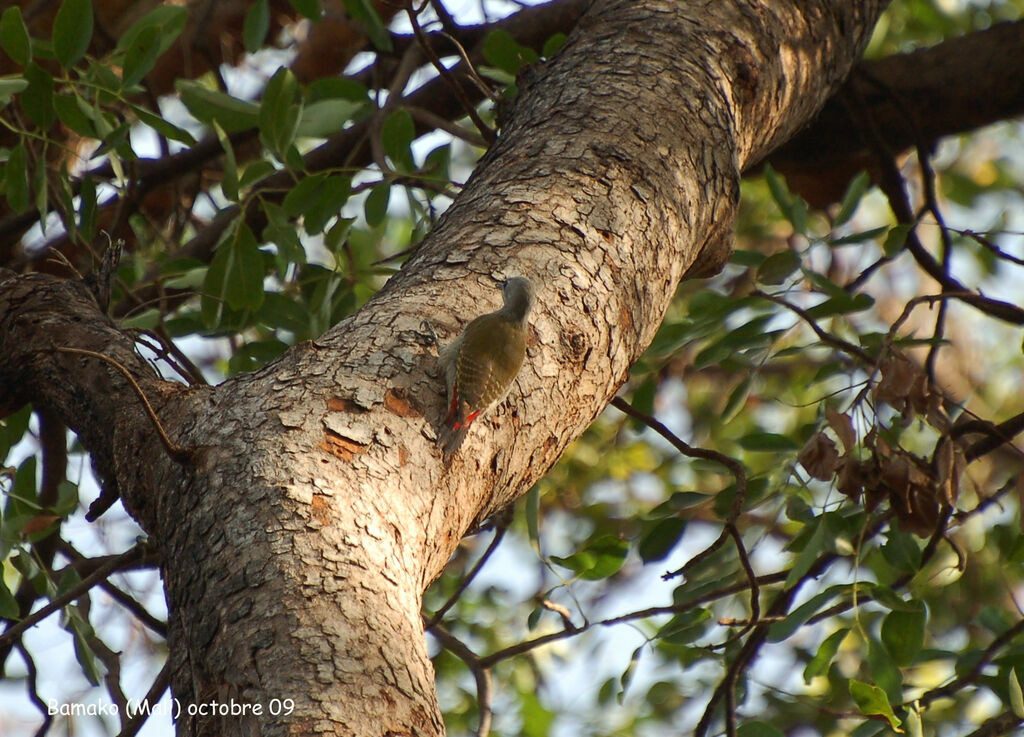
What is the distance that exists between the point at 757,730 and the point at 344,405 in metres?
1.52

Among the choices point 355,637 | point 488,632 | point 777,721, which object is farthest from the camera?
point 488,632

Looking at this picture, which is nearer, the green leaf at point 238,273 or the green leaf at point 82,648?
the green leaf at point 82,648

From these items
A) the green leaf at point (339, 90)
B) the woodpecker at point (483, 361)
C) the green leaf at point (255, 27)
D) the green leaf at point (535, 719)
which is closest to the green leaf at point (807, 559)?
the woodpecker at point (483, 361)

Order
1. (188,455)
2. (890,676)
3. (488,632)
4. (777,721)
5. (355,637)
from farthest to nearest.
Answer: (488,632), (777,721), (890,676), (188,455), (355,637)

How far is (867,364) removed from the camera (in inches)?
103

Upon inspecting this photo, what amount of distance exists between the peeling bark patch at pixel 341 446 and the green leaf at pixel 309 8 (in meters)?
1.86

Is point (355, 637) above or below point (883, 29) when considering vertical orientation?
below

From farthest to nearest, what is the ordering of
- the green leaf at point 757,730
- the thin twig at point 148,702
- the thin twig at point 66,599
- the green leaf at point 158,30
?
the green leaf at point 158,30
the green leaf at point 757,730
the thin twig at point 66,599
the thin twig at point 148,702

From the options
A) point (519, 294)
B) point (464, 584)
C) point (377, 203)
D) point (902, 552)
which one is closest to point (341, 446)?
point (519, 294)

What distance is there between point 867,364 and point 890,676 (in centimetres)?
86

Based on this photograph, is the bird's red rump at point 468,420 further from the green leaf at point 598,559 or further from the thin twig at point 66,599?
the thin twig at point 66,599

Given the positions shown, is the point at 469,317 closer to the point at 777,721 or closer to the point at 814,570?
the point at 814,570

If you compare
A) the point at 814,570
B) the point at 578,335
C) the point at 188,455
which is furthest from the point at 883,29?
the point at 188,455

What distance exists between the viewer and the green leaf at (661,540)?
8.25ft
